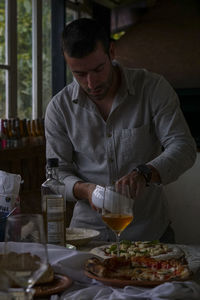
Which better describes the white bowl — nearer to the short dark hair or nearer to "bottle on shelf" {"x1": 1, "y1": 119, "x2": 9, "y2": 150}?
the short dark hair

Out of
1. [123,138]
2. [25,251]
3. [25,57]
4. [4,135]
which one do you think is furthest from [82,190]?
[25,57]

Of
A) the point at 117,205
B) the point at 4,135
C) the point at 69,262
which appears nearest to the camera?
the point at 69,262

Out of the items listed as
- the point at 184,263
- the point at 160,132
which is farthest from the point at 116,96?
the point at 184,263

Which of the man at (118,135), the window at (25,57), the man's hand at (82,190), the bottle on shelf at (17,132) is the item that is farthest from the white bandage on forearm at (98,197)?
the window at (25,57)

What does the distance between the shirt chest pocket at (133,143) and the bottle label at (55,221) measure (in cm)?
66

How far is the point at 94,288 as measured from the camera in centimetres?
118

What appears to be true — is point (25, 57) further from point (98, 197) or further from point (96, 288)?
point (96, 288)

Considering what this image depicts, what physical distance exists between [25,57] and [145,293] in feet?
12.6

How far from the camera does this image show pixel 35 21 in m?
4.85

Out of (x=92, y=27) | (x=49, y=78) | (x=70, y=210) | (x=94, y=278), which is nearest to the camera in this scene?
(x=94, y=278)

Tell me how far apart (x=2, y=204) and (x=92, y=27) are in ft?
2.51

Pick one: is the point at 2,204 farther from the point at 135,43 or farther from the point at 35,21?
the point at 135,43

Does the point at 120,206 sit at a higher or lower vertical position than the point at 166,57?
lower

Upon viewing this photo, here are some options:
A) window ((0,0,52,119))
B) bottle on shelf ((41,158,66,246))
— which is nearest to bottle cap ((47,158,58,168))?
bottle on shelf ((41,158,66,246))
